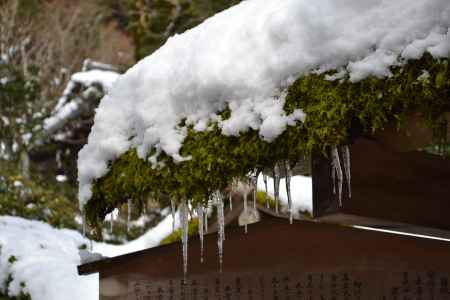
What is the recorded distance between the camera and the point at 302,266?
2674mm

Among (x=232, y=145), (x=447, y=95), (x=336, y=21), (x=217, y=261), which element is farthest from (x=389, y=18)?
(x=217, y=261)

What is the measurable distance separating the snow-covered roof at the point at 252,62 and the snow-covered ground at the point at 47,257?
257cm

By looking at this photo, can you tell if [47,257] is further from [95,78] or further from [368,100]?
[95,78]

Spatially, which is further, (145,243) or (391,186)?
(145,243)

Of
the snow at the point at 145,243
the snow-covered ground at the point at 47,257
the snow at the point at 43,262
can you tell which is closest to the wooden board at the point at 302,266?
the snow at the point at 43,262

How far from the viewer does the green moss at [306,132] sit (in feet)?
5.96

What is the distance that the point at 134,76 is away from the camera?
2.72 meters

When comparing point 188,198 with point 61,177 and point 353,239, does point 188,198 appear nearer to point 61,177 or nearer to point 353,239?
point 353,239

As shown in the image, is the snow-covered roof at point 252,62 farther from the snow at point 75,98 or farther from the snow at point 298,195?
the snow at point 75,98

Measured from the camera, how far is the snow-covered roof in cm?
187

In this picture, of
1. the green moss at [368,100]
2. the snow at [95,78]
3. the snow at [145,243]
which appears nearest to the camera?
the green moss at [368,100]

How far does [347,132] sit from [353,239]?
0.79 meters

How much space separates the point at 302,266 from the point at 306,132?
0.90 m

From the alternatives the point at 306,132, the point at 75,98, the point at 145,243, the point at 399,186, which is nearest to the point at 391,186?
the point at 399,186
